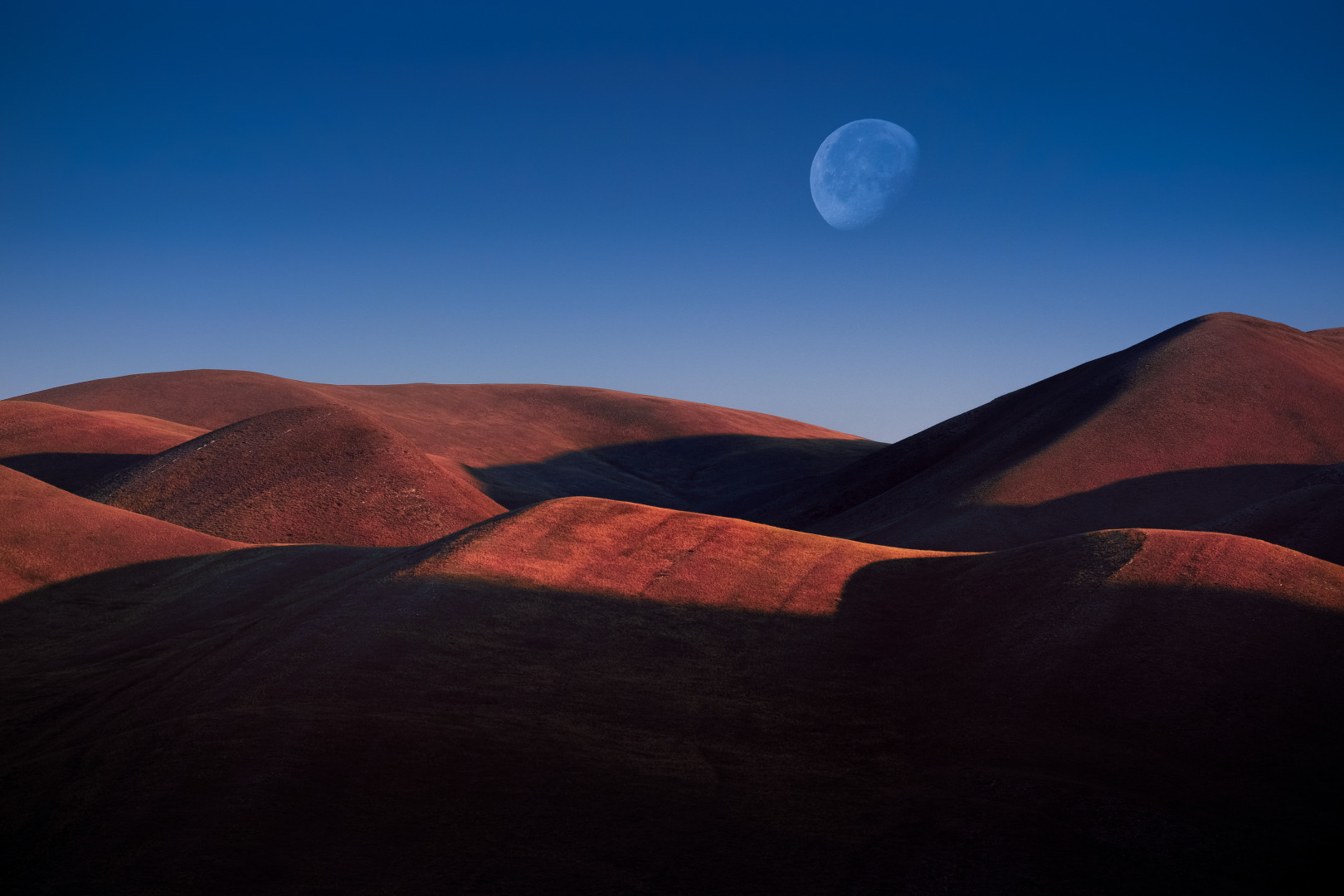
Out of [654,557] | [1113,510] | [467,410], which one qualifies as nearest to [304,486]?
[654,557]

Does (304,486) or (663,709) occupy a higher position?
(304,486)

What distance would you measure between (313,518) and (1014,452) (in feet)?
108

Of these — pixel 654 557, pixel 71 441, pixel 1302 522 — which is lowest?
pixel 654 557

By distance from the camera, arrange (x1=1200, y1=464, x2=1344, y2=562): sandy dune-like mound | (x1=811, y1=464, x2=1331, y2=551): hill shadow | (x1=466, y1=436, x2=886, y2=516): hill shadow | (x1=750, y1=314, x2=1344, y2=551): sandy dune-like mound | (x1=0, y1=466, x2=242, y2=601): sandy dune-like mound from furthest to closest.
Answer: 1. (x1=466, y1=436, x2=886, y2=516): hill shadow
2. (x1=750, y1=314, x2=1344, y2=551): sandy dune-like mound
3. (x1=811, y1=464, x2=1331, y2=551): hill shadow
4. (x1=1200, y1=464, x2=1344, y2=562): sandy dune-like mound
5. (x1=0, y1=466, x2=242, y2=601): sandy dune-like mound

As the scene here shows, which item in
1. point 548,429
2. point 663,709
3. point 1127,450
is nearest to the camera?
point 663,709

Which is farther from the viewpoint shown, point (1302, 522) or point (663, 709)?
point (1302, 522)

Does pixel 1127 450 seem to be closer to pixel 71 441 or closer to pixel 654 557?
pixel 654 557

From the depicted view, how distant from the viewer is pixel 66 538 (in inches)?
896

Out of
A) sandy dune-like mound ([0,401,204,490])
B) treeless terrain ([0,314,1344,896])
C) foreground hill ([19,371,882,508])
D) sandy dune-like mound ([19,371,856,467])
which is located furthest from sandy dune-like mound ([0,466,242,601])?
sandy dune-like mound ([19,371,856,467])

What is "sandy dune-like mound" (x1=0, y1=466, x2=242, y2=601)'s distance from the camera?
21.2 m

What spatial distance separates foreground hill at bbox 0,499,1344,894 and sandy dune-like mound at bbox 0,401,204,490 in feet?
121

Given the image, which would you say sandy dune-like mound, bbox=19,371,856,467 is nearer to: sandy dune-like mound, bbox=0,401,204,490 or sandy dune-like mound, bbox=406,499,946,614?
sandy dune-like mound, bbox=0,401,204,490

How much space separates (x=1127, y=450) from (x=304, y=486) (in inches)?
1473

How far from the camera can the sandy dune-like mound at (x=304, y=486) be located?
38.4 m
